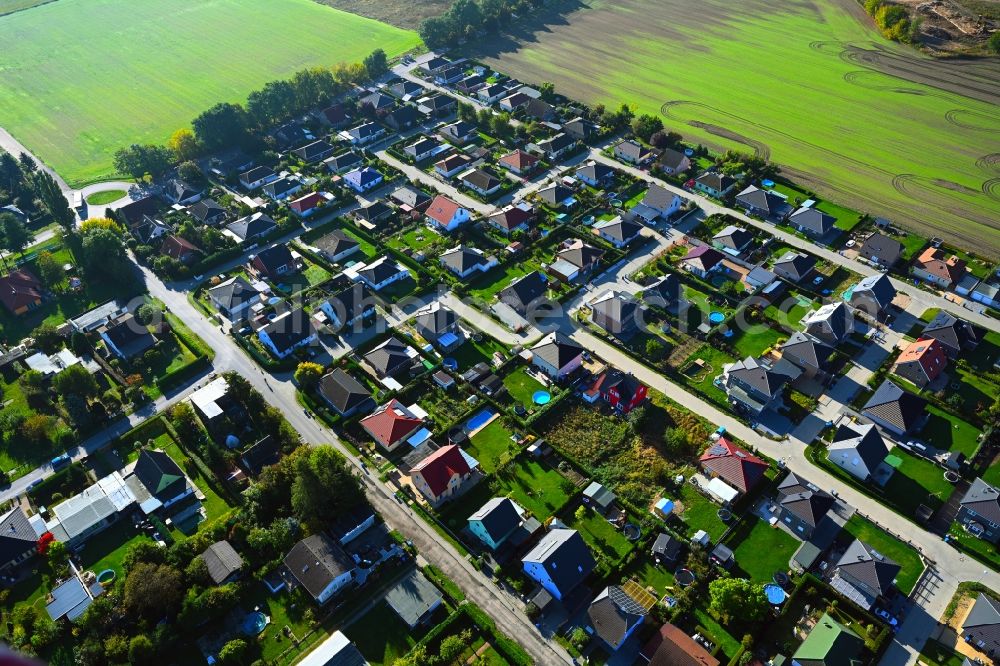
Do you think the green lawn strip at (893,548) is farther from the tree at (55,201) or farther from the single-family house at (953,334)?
the tree at (55,201)

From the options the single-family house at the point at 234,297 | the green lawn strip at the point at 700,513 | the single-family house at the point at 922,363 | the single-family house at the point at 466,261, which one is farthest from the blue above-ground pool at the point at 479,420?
the single-family house at the point at 922,363

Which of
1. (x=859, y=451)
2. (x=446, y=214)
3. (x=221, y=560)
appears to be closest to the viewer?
(x=221, y=560)

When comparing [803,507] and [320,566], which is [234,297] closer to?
[320,566]

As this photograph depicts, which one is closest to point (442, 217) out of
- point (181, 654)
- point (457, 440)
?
point (457, 440)

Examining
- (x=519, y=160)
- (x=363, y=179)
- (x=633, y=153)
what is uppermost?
(x=633, y=153)

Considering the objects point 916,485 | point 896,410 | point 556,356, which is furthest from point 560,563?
point 896,410

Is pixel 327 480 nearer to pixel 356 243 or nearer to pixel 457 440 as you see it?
pixel 457 440
